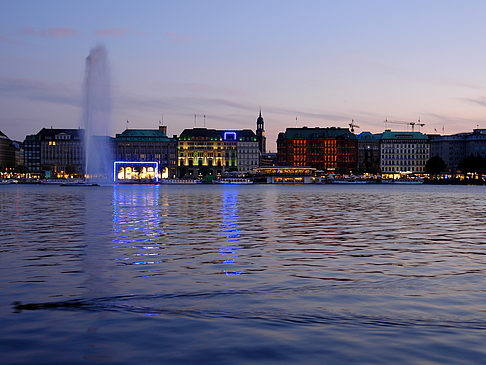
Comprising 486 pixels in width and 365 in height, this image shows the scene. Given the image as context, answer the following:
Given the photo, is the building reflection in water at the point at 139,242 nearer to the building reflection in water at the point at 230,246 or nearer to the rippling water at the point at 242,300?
the rippling water at the point at 242,300

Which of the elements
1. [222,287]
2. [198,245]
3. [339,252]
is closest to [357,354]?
[222,287]

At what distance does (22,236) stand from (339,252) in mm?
15854

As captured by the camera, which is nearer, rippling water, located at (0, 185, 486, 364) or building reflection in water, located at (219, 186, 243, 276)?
rippling water, located at (0, 185, 486, 364)

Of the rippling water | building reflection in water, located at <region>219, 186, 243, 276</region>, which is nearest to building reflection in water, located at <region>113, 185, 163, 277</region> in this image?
the rippling water

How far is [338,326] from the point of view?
12078 millimetres

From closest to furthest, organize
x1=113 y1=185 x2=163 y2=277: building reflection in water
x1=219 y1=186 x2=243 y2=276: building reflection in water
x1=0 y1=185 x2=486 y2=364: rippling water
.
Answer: x1=0 y1=185 x2=486 y2=364: rippling water
x1=219 y1=186 x2=243 y2=276: building reflection in water
x1=113 y1=185 x2=163 y2=277: building reflection in water

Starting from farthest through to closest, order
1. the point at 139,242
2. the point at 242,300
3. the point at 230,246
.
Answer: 1. the point at 139,242
2. the point at 230,246
3. the point at 242,300

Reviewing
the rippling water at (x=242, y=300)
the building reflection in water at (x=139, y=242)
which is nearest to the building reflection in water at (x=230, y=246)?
the rippling water at (x=242, y=300)

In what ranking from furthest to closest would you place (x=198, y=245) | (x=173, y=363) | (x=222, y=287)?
(x=198, y=245), (x=222, y=287), (x=173, y=363)

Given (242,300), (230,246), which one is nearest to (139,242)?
(230,246)

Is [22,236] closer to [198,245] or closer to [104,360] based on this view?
[198,245]

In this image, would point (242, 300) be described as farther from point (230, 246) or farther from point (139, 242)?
point (139, 242)

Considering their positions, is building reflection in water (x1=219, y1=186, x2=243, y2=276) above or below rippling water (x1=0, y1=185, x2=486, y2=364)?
below

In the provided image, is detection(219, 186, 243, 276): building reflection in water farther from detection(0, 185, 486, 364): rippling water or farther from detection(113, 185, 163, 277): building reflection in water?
detection(113, 185, 163, 277): building reflection in water
